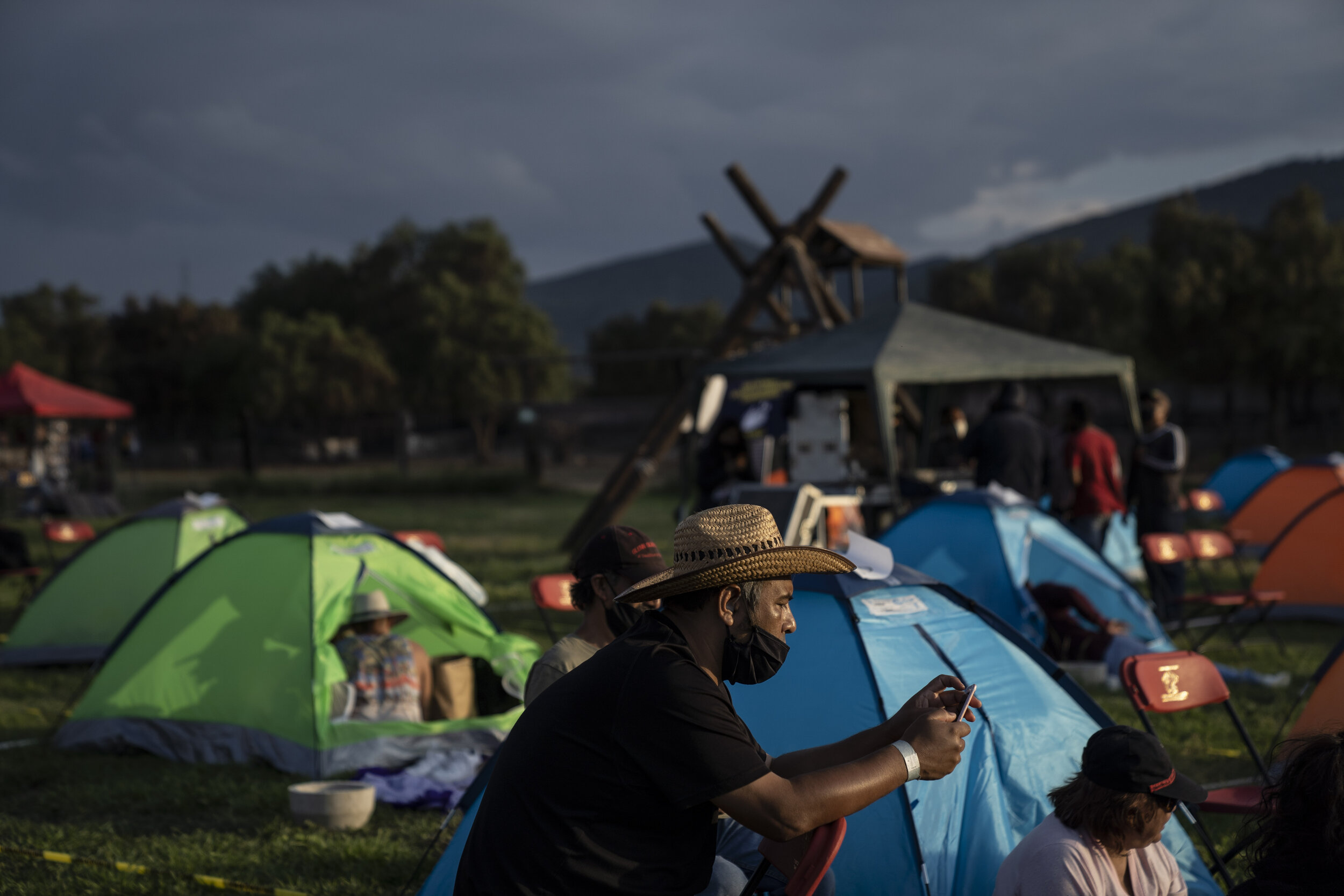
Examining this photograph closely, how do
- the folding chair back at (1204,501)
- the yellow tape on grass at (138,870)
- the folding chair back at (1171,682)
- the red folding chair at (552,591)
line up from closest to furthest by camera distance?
the folding chair back at (1171,682)
the yellow tape on grass at (138,870)
the red folding chair at (552,591)
the folding chair back at (1204,501)

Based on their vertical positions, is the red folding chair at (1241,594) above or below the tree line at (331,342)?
below

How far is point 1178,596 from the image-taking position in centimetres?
891

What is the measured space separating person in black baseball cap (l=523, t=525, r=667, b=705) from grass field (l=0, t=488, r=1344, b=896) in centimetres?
137

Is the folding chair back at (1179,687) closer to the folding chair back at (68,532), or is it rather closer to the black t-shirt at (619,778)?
Result: the black t-shirt at (619,778)

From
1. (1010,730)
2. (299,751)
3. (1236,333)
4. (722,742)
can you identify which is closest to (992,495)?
(1010,730)

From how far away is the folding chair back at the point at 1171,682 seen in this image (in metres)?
4.20

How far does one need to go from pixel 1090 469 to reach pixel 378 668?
6.21 meters

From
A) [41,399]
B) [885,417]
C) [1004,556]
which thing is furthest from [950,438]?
[41,399]

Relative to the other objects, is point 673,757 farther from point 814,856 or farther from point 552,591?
point 552,591

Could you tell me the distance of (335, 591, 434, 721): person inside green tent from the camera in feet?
20.1

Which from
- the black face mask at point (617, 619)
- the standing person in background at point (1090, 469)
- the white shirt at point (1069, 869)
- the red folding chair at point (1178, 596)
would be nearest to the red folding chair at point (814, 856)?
the white shirt at point (1069, 869)

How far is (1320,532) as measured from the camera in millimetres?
9523

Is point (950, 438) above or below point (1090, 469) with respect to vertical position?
Result: above

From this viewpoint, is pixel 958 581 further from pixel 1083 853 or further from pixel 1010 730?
pixel 1083 853
